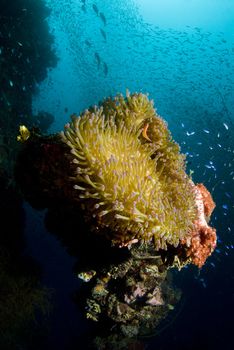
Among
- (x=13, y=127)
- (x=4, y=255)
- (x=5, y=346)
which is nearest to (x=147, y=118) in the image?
(x=4, y=255)

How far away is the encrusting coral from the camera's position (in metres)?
2.67

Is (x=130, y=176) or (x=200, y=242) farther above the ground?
(x=200, y=242)

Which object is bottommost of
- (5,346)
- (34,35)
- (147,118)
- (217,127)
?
(5,346)

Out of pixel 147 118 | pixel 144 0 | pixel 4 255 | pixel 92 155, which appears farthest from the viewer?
pixel 144 0

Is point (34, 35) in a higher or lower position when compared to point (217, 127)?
lower

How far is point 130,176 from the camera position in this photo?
2.74 meters

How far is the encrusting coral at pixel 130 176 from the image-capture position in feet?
8.75

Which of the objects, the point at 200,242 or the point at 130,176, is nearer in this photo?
the point at 130,176

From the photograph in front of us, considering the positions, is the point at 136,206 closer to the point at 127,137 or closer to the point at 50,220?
the point at 127,137

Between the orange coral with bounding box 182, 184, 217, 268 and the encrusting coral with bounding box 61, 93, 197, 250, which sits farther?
the orange coral with bounding box 182, 184, 217, 268

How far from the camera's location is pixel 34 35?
14023 mm

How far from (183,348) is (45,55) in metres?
16.0

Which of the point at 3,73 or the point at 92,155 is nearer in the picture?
the point at 92,155

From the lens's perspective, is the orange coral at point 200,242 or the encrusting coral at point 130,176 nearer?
the encrusting coral at point 130,176
